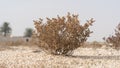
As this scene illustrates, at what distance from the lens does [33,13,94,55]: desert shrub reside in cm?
1641

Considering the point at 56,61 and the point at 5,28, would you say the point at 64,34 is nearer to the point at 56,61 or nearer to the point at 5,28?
the point at 56,61

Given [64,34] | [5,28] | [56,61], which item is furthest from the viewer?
[5,28]

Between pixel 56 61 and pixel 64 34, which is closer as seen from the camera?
pixel 56 61

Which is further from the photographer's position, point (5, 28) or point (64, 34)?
point (5, 28)

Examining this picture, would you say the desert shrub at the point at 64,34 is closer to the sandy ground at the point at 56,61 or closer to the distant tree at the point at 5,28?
the sandy ground at the point at 56,61

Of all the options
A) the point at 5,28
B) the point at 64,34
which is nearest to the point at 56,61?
the point at 64,34

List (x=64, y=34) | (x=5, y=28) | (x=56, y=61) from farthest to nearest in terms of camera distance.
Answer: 1. (x=5, y=28)
2. (x=64, y=34)
3. (x=56, y=61)

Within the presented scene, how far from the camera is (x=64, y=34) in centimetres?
1670

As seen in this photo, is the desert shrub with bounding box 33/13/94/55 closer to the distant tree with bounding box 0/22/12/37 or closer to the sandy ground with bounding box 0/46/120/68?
the sandy ground with bounding box 0/46/120/68

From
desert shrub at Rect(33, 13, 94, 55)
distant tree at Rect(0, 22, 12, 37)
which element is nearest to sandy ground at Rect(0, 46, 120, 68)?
desert shrub at Rect(33, 13, 94, 55)

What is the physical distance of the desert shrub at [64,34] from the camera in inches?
646

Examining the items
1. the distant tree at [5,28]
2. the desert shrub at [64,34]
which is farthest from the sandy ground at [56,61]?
the distant tree at [5,28]

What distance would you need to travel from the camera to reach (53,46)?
54.3ft

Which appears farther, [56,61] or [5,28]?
[5,28]
